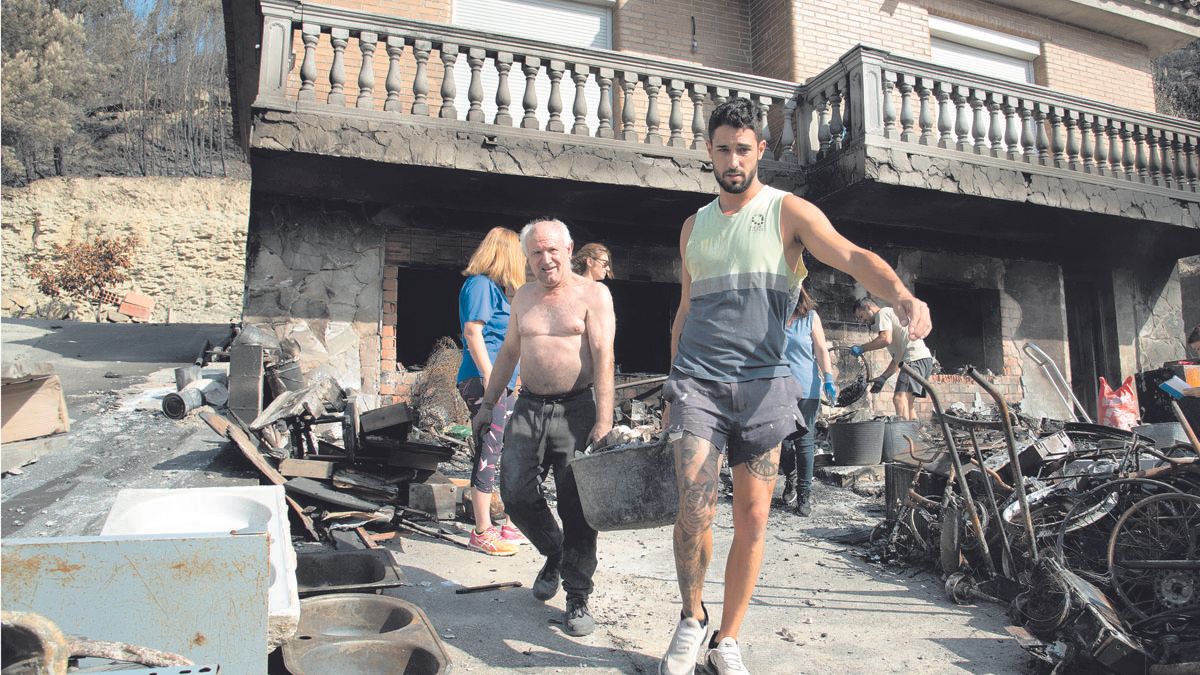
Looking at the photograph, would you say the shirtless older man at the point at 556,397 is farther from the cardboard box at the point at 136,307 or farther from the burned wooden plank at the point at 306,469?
the cardboard box at the point at 136,307

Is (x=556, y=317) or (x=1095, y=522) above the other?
Result: (x=556, y=317)

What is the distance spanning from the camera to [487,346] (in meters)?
4.62

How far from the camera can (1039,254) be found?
36.3 feet

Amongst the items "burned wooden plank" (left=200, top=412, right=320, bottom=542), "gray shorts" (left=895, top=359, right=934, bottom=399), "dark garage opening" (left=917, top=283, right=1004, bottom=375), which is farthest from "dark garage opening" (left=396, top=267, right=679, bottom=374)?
"burned wooden plank" (left=200, top=412, right=320, bottom=542)

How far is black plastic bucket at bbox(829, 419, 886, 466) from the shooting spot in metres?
7.14

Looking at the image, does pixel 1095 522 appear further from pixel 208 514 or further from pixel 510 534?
pixel 208 514

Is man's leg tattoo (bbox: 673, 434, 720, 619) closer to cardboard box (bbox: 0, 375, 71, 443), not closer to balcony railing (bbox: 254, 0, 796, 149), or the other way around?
cardboard box (bbox: 0, 375, 71, 443)

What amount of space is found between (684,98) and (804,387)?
18.6 feet

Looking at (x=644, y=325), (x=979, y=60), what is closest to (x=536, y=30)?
(x=644, y=325)

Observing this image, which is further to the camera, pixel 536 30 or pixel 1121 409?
pixel 536 30

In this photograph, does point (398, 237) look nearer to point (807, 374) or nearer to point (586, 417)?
point (807, 374)

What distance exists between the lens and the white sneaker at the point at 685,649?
8.70ft

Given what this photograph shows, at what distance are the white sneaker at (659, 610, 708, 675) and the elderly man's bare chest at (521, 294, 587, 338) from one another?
55.4 inches

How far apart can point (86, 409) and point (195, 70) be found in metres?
26.2
